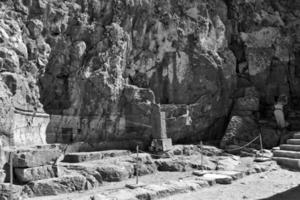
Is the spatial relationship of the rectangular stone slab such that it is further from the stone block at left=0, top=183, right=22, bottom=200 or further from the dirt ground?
the dirt ground

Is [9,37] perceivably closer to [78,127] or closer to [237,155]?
[78,127]

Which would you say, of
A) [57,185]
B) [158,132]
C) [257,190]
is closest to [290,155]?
[257,190]

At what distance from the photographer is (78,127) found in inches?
601

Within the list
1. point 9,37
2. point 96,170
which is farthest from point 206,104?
point 9,37

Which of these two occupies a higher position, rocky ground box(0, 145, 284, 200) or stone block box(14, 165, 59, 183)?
stone block box(14, 165, 59, 183)

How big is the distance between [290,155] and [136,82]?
881 cm

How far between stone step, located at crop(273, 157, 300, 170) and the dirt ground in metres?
0.80

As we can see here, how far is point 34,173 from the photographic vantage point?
905 centimetres

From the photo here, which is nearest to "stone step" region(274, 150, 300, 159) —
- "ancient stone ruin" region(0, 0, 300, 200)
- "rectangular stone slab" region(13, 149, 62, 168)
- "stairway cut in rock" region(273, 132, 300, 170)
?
"stairway cut in rock" region(273, 132, 300, 170)

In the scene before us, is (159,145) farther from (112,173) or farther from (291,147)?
→ (291,147)

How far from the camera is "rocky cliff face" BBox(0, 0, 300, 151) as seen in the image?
13.5 m

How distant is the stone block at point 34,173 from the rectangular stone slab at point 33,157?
0.39 ft

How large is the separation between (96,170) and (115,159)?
7.11 feet

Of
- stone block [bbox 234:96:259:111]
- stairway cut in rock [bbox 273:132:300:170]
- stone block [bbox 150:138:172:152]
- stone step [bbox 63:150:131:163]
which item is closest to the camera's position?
stairway cut in rock [bbox 273:132:300:170]
